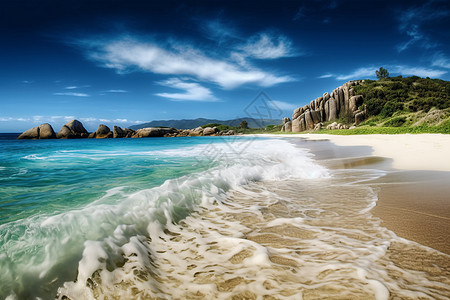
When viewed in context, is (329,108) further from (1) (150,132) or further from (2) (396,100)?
(1) (150,132)

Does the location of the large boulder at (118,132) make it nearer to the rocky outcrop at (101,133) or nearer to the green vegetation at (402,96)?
the rocky outcrop at (101,133)

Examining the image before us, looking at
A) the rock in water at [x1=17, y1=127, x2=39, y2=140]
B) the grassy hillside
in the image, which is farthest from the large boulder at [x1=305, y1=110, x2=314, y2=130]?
the rock in water at [x1=17, y1=127, x2=39, y2=140]

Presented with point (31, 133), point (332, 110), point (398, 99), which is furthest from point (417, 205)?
point (31, 133)

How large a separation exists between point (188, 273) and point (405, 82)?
3888 inches

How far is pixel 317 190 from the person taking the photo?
5.18 meters

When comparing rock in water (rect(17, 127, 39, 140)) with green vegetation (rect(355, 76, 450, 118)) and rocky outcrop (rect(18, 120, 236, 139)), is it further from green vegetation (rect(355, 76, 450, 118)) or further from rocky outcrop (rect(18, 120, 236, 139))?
green vegetation (rect(355, 76, 450, 118))

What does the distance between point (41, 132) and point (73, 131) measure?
7691 millimetres

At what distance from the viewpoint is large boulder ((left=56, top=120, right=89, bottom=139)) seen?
63938mm

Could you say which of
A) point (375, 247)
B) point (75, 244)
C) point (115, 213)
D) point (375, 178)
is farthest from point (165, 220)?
point (375, 178)

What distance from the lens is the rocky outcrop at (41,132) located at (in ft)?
194

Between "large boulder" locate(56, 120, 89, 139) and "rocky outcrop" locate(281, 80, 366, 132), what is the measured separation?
238 ft

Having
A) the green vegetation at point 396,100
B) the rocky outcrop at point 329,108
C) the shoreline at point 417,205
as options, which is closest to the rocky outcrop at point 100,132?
the rocky outcrop at point 329,108

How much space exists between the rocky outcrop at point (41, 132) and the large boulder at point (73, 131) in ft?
7.26

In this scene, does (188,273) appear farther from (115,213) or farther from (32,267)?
(115,213)
